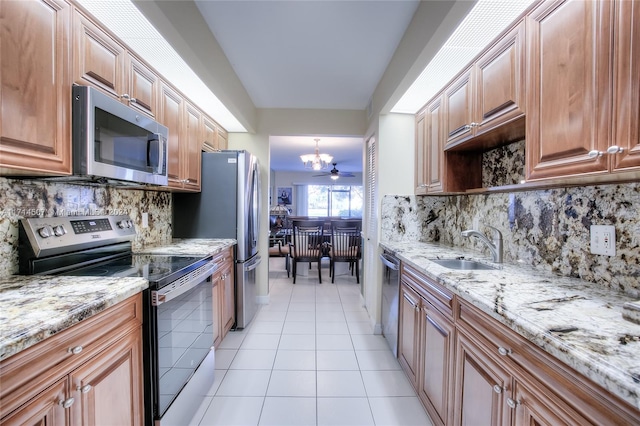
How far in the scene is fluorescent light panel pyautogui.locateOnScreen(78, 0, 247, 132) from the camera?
1.26 metres

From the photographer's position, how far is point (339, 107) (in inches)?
132

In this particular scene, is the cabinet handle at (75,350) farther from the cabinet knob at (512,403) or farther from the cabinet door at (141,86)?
the cabinet knob at (512,403)

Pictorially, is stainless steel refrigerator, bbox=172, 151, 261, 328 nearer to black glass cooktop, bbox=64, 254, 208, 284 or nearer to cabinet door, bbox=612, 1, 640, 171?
black glass cooktop, bbox=64, 254, 208, 284

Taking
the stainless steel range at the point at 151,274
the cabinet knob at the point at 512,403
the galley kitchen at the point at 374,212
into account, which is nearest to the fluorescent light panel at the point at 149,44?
the galley kitchen at the point at 374,212

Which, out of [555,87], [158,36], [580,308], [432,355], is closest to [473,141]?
[555,87]

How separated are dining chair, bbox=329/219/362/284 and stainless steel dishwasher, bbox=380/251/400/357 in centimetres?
196

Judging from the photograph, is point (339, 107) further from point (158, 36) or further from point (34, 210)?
point (34, 210)

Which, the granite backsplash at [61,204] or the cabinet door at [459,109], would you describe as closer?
the granite backsplash at [61,204]

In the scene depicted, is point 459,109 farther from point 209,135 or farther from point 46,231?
point 46,231

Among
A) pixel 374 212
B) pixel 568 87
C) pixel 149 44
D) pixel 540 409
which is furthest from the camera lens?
pixel 374 212

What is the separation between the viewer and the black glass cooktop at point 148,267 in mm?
1342

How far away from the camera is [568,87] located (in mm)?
1007

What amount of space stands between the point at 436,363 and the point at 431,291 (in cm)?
37

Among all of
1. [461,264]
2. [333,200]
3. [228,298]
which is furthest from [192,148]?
[333,200]
